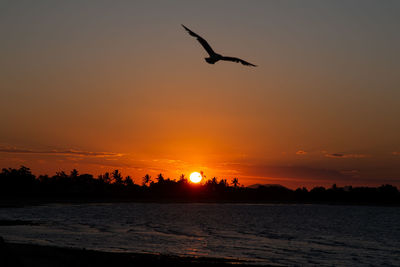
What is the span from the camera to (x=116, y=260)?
27.1 m

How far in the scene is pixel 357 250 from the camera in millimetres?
43625

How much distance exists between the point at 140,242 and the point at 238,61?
2647 cm

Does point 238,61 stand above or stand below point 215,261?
above

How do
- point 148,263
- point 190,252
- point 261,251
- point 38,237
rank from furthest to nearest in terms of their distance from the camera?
point 38,237
point 261,251
point 190,252
point 148,263

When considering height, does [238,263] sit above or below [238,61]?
below

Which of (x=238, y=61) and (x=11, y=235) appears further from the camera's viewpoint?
(x=11, y=235)

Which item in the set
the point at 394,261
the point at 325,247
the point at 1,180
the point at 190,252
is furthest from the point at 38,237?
the point at 1,180

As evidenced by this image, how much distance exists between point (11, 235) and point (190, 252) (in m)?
17.4

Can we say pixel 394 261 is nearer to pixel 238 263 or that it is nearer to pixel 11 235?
pixel 238 263

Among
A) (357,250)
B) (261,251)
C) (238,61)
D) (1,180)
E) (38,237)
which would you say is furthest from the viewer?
(1,180)

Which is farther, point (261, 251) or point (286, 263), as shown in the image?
point (261, 251)

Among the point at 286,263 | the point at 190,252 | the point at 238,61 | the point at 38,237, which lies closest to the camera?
the point at 238,61

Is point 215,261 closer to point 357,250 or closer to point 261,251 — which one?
point 261,251

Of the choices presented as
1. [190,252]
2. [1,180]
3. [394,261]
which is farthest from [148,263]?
[1,180]
